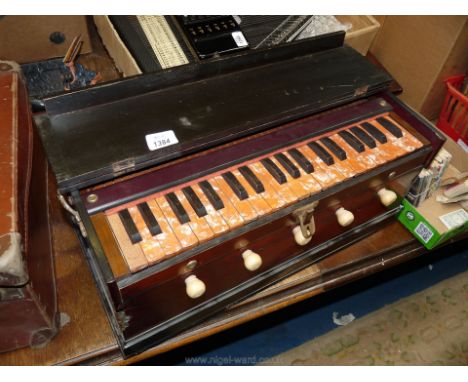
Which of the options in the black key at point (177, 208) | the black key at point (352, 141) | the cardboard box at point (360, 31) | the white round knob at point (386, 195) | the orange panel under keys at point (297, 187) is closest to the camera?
the black key at point (177, 208)

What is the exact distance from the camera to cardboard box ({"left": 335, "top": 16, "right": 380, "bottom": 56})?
160cm

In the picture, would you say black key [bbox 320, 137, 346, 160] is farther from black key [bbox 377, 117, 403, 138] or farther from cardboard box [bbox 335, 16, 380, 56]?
cardboard box [bbox 335, 16, 380, 56]

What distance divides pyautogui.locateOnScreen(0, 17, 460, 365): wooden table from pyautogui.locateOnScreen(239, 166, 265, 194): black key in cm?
39

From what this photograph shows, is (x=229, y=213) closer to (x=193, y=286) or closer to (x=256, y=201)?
(x=256, y=201)

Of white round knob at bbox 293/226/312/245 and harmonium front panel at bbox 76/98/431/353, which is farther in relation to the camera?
white round knob at bbox 293/226/312/245

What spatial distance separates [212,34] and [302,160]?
1.87 ft

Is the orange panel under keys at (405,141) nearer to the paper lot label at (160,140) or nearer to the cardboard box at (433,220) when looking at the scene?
the cardboard box at (433,220)

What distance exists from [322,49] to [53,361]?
46.9 inches

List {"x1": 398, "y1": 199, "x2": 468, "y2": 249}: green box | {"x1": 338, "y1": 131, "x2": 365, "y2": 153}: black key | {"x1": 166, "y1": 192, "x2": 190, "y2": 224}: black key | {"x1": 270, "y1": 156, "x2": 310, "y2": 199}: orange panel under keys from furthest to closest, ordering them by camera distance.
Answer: {"x1": 398, "y1": 199, "x2": 468, "y2": 249}: green box → {"x1": 338, "y1": 131, "x2": 365, "y2": 153}: black key → {"x1": 270, "y1": 156, "x2": 310, "y2": 199}: orange panel under keys → {"x1": 166, "y1": 192, "x2": 190, "y2": 224}: black key

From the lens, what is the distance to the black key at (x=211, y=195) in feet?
3.29

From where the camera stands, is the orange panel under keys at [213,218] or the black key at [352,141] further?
the black key at [352,141]

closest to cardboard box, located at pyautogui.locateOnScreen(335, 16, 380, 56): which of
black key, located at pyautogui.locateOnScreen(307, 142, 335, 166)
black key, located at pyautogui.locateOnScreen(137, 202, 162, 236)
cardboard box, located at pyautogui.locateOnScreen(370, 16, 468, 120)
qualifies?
cardboard box, located at pyautogui.locateOnScreen(370, 16, 468, 120)

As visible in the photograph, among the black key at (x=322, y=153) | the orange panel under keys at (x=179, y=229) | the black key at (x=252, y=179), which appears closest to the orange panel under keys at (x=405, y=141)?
the black key at (x=322, y=153)

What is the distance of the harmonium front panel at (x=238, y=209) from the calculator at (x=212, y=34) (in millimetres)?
A: 372
